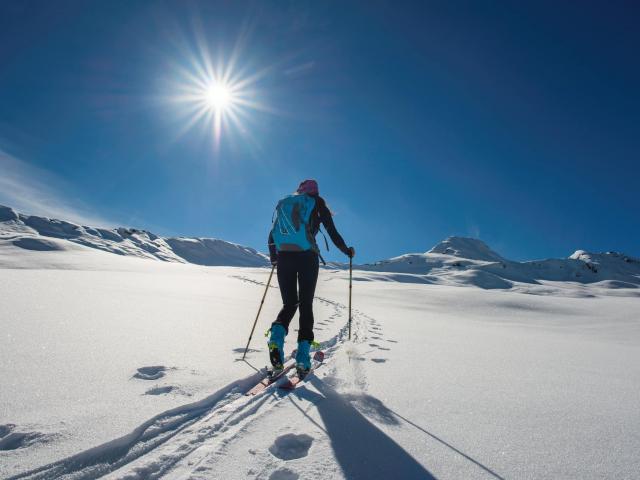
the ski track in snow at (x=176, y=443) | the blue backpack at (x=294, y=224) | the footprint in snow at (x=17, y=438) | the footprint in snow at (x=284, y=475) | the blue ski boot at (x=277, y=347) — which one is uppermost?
the blue backpack at (x=294, y=224)

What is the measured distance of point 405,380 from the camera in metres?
3.54

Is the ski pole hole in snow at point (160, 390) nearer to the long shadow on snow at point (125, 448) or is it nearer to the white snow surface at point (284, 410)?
the white snow surface at point (284, 410)

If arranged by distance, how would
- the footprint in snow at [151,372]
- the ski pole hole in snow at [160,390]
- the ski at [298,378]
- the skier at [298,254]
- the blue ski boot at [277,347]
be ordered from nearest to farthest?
1. the ski pole hole in snow at [160,390]
2. the footprint in snow at [151,372]
3. the ski at [298,378]
4. the blue ski boot at [277,347]
5. the skier at [298,254]

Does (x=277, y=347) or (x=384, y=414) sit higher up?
(x=277, y=347)

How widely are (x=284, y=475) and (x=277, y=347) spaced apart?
2.13 metres

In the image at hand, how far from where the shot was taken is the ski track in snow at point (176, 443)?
167 cm

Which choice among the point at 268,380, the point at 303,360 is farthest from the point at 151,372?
the point at 303,360

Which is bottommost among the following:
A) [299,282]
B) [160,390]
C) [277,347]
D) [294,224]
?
[160,390]

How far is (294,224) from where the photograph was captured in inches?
173

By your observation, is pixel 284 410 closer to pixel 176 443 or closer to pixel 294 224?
pixel 176 443

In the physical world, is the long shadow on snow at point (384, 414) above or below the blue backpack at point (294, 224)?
below

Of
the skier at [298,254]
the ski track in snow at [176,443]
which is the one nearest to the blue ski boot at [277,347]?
the skier at [298,254]

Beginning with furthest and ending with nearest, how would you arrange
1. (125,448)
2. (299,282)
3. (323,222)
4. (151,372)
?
(323,222) < (299,282) < (151,372) < (125,448)

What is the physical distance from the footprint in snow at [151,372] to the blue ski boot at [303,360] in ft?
4.71
